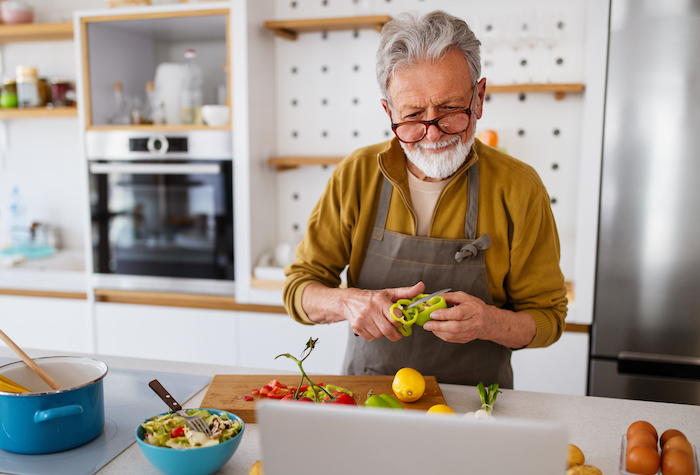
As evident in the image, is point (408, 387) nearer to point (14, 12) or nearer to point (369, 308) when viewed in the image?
point (369, 308)

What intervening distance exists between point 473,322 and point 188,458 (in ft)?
2.04

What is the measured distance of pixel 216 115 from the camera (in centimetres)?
251

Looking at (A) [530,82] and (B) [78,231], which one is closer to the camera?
(A) [530,82]

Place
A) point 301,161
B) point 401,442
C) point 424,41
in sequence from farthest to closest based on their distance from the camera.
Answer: point 301,161, point 424,41, point 401,442

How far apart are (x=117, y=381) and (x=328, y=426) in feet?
3.00

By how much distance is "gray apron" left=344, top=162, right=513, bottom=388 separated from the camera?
1.43 metres

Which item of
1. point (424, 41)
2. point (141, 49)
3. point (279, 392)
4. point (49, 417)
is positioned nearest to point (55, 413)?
point (49, 417)

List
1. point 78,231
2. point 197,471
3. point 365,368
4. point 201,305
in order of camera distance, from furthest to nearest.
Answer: point 78,231, point 201,305, point 365,368, point 197,471

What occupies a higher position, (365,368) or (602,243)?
(602,243)

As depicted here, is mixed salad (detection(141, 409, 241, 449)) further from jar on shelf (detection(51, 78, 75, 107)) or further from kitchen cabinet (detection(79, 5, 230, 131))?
jar on shelf (detection(51, 78, 75, 107))

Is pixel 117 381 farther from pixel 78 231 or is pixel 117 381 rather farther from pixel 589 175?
pixel 78 231

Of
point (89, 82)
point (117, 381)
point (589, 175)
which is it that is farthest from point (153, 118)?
point (589, 175)

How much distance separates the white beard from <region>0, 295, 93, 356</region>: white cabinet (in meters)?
1.99

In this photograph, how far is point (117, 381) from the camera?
4.29 ft
